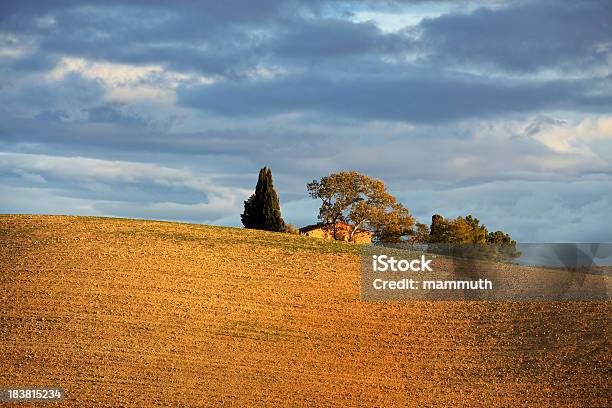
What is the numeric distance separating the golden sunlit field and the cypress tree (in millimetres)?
21382

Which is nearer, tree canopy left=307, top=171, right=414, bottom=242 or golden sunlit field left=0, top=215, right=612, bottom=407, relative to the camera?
golden sunlit field left=0, top=215, right=612, bottom=407

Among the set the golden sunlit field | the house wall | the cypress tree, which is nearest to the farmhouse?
the house wall

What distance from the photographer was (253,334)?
116 feet

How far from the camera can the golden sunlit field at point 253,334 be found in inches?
1196

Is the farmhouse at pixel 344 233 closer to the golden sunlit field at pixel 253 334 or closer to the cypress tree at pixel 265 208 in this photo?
the cypress tree at pixel 265 208

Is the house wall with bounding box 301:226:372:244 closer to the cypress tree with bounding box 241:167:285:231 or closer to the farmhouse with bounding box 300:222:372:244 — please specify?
the farmhouse with bounding box 300:222:372:244

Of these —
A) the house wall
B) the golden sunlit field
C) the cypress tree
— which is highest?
the cypress tree

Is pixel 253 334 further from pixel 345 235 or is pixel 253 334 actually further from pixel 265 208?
pixel 345 235

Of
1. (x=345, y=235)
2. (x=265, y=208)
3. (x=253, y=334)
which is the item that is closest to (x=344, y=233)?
(x=345, y=235)

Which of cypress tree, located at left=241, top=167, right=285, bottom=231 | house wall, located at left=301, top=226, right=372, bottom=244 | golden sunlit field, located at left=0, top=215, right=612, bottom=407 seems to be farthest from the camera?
house wall, located at left=301, top=226, right=372, bottom=244

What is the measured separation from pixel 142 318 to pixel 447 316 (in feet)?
46.4

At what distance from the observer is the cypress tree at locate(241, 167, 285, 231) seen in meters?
69.6

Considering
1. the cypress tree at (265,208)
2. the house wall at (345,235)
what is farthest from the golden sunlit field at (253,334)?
the house wall at (345,235)

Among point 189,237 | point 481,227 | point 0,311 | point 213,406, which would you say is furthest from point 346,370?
point 481,227
